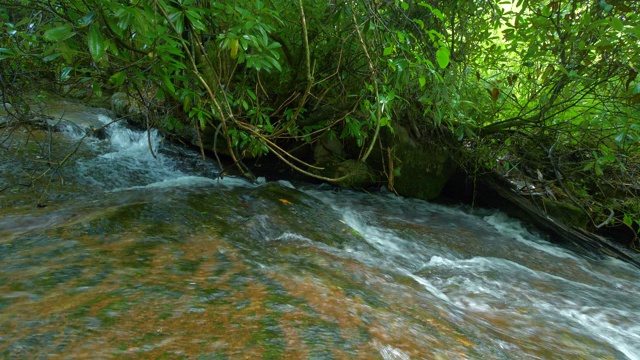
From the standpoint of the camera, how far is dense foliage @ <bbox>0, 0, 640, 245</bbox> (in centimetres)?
298

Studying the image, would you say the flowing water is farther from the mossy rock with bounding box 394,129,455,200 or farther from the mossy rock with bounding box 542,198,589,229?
the mossy rock with bounding box 394,129,455,200

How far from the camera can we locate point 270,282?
1.92m

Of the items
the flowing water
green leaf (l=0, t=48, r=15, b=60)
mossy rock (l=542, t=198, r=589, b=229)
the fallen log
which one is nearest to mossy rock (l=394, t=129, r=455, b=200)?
the fallen log

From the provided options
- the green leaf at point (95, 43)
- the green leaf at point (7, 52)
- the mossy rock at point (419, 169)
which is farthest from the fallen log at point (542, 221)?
the green leaf at point (7, 52)

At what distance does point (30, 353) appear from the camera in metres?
1.19

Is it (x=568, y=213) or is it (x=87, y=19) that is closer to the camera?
(x=87, y=19)

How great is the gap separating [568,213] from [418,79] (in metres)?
3.07

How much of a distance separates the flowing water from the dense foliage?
27.8 inches

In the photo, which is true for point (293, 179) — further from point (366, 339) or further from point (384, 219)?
point (366, 339)

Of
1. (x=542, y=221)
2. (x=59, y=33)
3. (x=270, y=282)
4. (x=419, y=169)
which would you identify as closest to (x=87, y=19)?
(x=59, y=33)

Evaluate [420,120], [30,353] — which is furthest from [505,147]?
[30,353]

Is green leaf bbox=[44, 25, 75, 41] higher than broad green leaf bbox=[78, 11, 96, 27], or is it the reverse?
broad green leaf bbox=[78, 11, 96, 27]

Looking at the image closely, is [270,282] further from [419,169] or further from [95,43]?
[419,169]

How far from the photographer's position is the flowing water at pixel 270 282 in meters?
1.42
